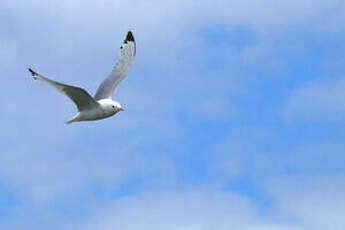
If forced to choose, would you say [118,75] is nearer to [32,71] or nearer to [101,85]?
[101,85]

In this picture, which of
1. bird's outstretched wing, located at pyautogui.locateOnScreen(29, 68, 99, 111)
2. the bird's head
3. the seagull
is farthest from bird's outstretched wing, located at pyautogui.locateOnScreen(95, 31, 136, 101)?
bird's outstretched wing, located at pyautogui.locateOnScreen(29, 68, 99, 111)

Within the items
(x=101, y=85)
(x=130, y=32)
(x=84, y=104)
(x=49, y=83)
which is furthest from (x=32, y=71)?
(x=130, y=32)

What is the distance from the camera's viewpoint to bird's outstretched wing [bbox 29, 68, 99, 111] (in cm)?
2788

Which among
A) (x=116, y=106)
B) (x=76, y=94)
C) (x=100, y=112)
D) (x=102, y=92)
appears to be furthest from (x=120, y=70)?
(x=76, y=94)

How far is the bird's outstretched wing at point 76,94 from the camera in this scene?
27875mm

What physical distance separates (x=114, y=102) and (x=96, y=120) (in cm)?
104

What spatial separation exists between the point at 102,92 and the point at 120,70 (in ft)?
5.19

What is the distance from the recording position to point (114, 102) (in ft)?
103

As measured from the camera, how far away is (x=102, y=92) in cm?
3369

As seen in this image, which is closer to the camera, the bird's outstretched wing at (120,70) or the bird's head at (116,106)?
the bird's head at (116,106)

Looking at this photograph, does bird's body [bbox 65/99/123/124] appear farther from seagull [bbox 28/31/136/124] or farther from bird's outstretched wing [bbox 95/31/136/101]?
bird's outstretched wing [bbox 95/31/136/101]

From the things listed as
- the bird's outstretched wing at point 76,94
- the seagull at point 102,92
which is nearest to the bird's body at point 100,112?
the seagull at point 102,92

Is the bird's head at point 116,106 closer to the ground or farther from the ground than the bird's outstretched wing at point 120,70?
closer to the ground

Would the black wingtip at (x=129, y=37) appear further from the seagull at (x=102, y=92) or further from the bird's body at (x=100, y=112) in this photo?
the bird's body at (x=100, y=112)
